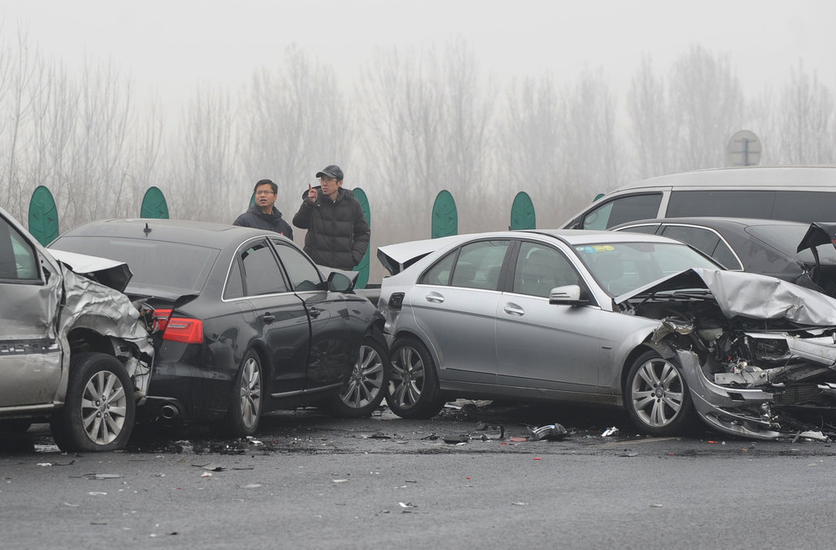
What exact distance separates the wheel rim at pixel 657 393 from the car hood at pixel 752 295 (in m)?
0.58

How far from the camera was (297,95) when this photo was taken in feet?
171

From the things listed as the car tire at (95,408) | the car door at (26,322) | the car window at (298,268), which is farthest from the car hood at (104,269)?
the car window at (298,268)

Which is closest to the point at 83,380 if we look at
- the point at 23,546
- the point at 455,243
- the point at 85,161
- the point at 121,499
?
the point at 121,499

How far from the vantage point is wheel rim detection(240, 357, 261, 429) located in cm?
983

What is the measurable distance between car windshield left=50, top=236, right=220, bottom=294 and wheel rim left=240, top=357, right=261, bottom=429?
709 millimetres

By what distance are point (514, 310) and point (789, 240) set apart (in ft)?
9.75

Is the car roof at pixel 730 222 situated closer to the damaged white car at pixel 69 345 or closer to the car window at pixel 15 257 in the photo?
the damaged white car at pixel 69 345

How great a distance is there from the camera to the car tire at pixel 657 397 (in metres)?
10.0

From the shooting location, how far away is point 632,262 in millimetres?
11398

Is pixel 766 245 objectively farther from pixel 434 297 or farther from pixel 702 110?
pixel 702 110

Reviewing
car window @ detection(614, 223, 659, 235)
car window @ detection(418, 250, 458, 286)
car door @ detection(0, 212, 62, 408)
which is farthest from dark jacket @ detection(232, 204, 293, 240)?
car door @ detection(0, 212, 62, 408)

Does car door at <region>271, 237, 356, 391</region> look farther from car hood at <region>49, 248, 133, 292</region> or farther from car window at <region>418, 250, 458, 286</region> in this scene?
car hood at <region>49, 248, 133, 292</region>

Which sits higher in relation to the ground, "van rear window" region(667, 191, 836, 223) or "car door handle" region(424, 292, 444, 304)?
"van rear window" region(667, 191, 836, 223)

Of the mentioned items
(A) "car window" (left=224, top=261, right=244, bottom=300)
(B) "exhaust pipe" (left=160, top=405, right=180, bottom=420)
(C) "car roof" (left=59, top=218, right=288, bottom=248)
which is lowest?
(B) "exhaust pipe" (left=160, top=405, right=180, bottom=420)
